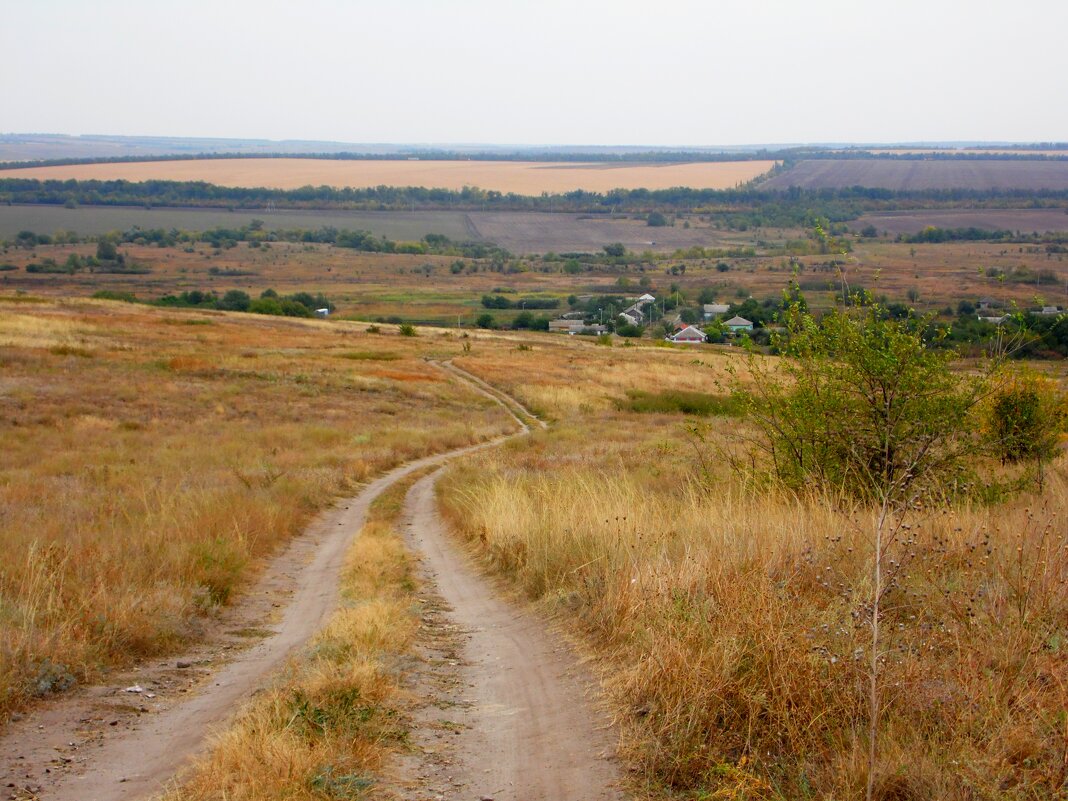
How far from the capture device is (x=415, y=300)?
390 ft

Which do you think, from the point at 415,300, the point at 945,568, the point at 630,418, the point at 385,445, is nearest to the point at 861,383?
the point at 945,568

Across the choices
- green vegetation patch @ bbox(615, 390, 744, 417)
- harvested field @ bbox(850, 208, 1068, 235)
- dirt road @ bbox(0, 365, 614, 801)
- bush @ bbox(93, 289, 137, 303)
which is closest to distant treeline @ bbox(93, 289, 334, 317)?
bush @ bbox(93, 289, 137, 303)

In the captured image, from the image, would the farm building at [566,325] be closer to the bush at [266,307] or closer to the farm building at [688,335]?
the farm building at [688,335]

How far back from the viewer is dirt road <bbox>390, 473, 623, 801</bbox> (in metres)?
4.50

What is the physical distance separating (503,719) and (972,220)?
444ft

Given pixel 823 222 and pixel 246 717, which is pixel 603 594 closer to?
pixel 246 717

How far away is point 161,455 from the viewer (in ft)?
71.8

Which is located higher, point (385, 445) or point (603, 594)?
point (603, 594)

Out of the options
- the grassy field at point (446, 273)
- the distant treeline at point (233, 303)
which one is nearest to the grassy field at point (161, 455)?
the distant treeline at point (233, 303)

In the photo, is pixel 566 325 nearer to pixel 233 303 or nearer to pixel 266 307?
pixel 266 307

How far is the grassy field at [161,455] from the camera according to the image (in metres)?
7.30

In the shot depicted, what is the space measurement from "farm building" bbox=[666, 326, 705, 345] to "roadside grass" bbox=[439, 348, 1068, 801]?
78.5 meters

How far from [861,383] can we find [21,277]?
12672 centimetres

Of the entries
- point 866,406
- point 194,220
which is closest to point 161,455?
point 866,406
